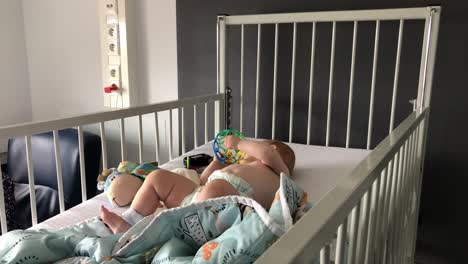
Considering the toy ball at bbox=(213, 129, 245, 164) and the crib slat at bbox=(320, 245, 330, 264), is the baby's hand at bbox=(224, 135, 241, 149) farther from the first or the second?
the crib slat at bbox=(320, 245, 330, 264)

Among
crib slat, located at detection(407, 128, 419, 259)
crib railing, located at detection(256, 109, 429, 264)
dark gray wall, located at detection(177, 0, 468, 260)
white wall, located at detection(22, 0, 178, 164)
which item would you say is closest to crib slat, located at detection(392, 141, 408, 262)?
crib railing, located at detection(256, 109, 429, 264)

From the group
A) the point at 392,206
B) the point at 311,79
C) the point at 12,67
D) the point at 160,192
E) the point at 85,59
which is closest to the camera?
the point at 392,206

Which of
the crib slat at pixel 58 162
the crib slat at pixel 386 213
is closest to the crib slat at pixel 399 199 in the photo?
the crib slat at pixel 386 213

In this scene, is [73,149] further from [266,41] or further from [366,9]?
[366,9]

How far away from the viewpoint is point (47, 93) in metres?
2.46

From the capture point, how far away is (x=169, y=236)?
0.77 meters

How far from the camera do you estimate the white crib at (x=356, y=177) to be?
0.45 metres

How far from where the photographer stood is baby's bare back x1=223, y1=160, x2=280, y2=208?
1.05m

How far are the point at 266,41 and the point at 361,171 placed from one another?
4.10 feet

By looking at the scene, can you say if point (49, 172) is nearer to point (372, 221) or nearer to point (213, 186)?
point (213, 186)

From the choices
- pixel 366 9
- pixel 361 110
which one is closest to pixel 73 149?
pixel 361 110

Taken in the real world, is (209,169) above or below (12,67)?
below

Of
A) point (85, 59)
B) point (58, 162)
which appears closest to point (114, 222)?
point (58, 162)

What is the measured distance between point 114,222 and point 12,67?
1926mm
